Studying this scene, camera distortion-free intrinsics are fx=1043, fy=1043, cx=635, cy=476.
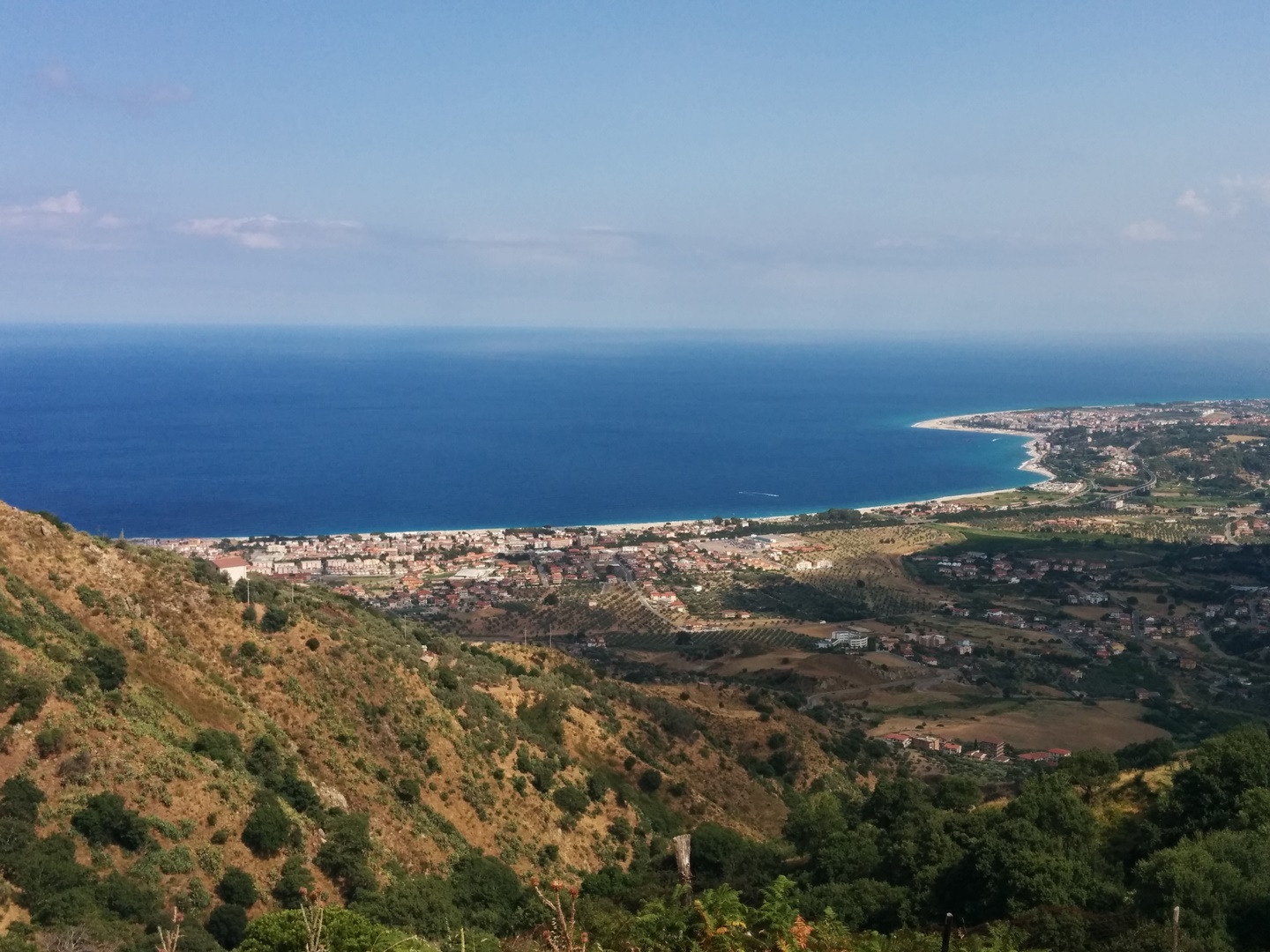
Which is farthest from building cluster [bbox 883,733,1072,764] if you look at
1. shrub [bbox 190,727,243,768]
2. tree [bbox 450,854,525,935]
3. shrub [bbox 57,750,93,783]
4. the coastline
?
the coastline

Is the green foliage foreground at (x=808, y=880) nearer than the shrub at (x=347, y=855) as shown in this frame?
Yes

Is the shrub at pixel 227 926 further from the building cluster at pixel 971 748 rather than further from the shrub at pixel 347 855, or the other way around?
the building cluster at pixel 971 748

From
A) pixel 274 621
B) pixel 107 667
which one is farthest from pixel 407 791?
pixel 107 667

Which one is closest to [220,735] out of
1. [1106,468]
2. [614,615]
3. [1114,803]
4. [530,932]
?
[530,932]

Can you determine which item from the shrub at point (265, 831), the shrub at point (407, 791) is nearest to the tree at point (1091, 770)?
the shrub at point (407, 791)

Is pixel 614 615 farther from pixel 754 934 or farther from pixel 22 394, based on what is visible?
pixel 22 394

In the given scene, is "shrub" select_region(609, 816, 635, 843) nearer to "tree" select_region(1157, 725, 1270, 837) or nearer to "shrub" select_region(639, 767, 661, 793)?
"shrub" select_region(639, 767, 661, 793)
